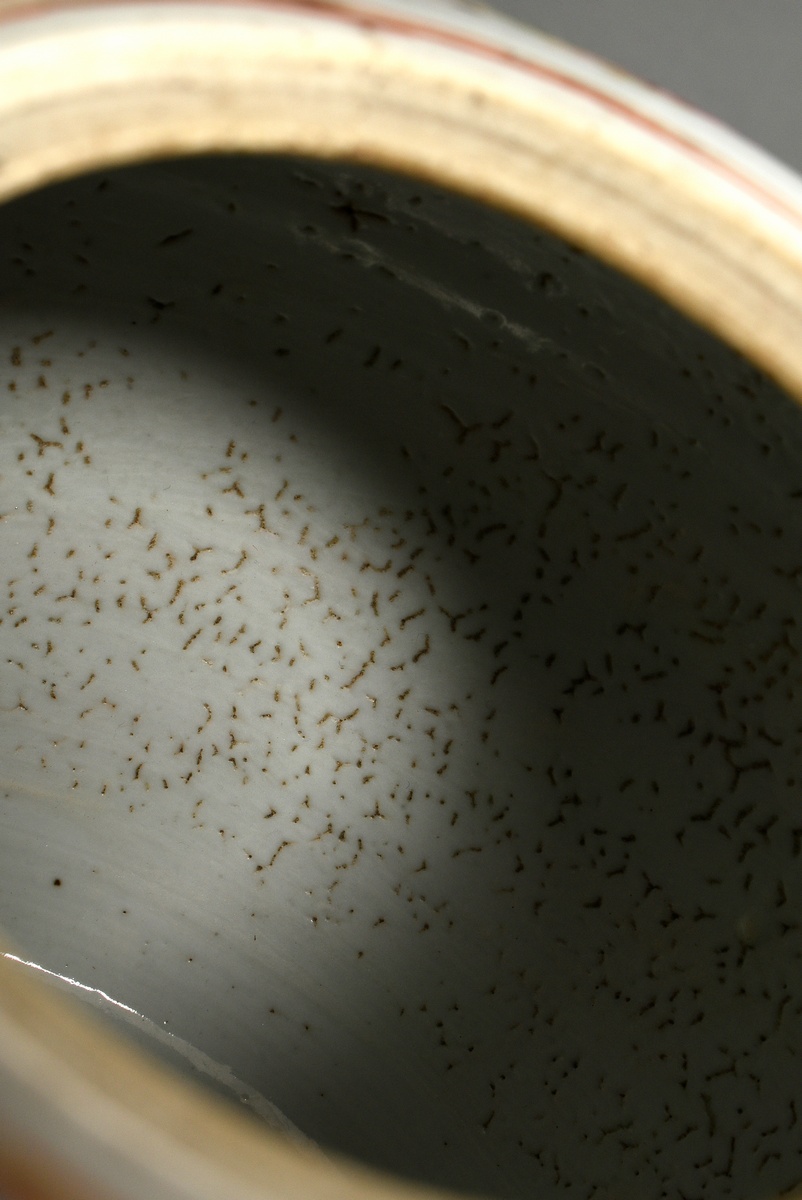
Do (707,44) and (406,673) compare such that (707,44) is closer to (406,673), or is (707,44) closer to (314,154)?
(406,673)

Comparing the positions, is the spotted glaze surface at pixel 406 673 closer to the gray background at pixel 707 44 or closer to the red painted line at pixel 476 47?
the red painted line at pixel 476 47

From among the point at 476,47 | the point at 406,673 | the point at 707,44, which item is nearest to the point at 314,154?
the point at 476,47

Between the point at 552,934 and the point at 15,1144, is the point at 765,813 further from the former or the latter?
the point at 15,1144

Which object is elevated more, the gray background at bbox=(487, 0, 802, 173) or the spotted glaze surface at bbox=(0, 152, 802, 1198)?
the gray background at bbox=(487, 0, 802, 173)

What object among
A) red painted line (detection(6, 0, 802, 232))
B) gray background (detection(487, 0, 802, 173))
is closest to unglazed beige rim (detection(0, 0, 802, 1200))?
red painted line (detection(6, 0, 802, 232))

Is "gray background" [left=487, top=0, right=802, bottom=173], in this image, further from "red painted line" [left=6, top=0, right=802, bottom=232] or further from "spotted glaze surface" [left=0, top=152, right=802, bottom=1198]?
"red painted line" [left=6, top=0, right=802, bottom=232]

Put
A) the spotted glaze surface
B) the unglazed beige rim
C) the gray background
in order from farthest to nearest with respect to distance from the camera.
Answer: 1. the gray background
2. the spotted glaze surface
3. the unglazed beige rim

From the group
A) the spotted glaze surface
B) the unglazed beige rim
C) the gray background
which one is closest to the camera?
the unglazed beige rim

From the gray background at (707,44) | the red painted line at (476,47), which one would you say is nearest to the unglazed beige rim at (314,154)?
the red painted line at (476,47)

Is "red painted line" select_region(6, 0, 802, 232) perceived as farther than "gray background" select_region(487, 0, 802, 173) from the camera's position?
No
